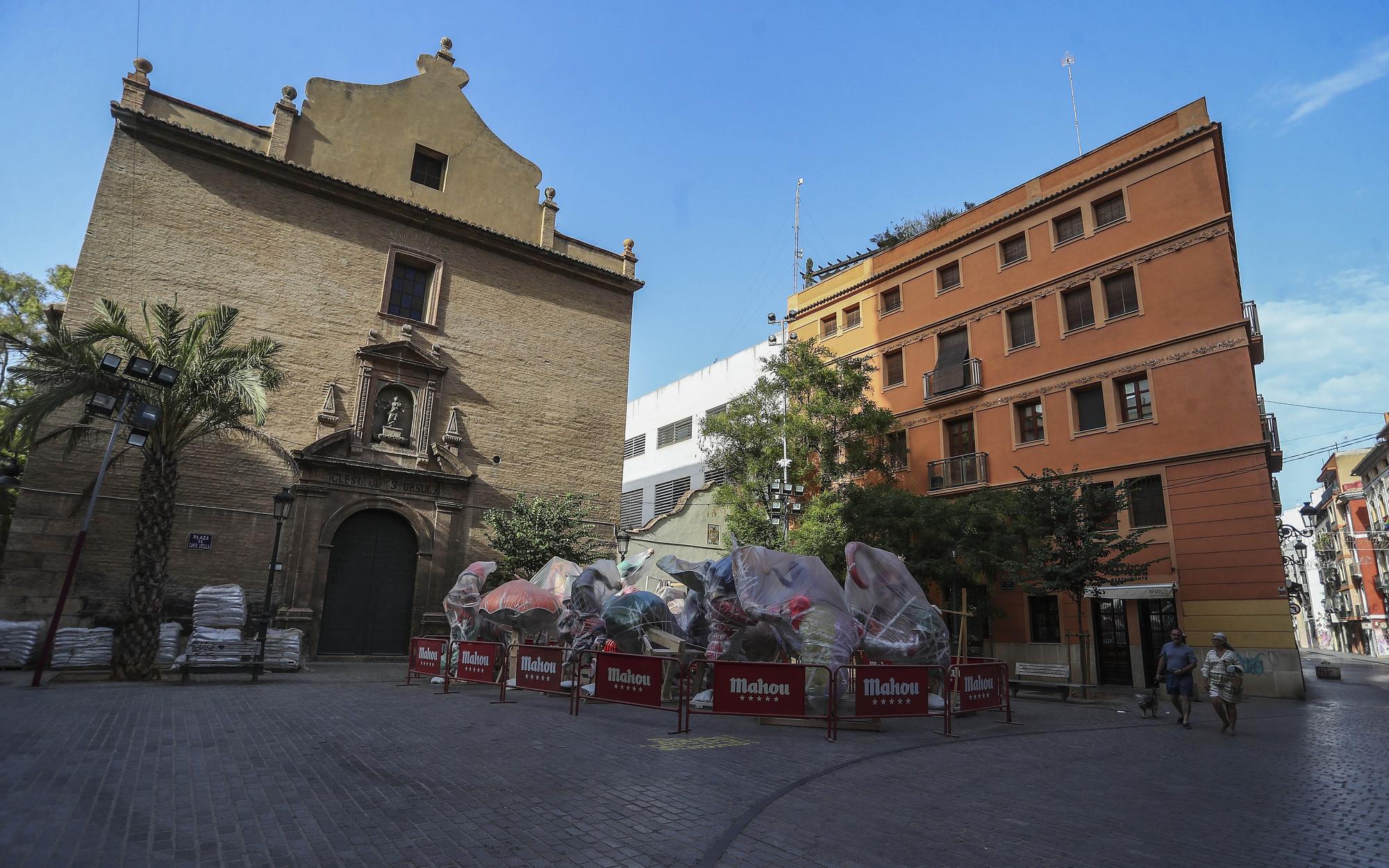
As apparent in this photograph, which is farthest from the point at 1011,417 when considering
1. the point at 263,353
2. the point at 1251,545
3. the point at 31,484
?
the point at 31,484

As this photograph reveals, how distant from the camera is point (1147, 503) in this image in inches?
802

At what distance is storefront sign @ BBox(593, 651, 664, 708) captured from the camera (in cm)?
1041

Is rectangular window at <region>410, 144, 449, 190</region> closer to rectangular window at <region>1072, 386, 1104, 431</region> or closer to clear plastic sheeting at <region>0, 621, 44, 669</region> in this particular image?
clear plastic sheeting at <region>0, 621, 44, 669</region>

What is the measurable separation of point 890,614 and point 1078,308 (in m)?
16.2

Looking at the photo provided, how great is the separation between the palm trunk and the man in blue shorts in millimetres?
18441

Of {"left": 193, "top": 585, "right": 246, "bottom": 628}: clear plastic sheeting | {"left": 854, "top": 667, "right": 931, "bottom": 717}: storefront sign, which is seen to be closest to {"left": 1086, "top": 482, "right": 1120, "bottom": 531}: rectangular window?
{"left": 854, "top": 667, "right": 931, "bottom": 717}: storefront sign

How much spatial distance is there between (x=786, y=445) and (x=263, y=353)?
14.8 m

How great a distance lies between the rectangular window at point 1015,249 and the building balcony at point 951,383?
12.5 feet

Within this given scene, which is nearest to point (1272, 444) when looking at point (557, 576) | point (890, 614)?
point (890, 614)

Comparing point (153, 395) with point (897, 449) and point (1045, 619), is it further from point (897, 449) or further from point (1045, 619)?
point (1045, 619)

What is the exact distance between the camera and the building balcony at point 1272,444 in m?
19.8

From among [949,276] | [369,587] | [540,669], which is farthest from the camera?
[949,276]

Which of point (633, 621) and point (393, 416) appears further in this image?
point (393, 416)

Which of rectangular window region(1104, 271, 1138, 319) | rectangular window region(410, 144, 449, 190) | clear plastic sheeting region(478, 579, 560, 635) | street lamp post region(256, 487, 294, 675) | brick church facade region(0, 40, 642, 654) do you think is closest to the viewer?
clear plastic sheeting region(478, 579, 560, 635)
